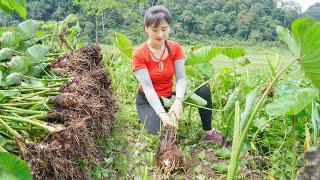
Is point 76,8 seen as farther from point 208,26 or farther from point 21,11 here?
point 21,11

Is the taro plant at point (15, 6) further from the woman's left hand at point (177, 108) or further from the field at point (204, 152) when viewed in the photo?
the woman's left hand at point (177, 108)

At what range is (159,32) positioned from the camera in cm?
303

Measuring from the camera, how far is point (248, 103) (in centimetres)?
228

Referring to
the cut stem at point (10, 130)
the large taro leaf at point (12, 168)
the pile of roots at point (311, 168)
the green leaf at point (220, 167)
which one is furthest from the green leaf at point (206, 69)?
the large taro leaf at point (12, 168)

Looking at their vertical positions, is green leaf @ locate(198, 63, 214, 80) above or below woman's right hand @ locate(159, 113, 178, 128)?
above

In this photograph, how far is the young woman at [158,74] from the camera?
3.02m

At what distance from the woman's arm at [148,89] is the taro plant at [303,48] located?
3.04 feet

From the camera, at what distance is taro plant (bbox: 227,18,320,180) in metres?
1.95

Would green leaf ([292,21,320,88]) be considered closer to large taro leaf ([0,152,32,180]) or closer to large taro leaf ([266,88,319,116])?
large taro leaf ([266,88,319,116])

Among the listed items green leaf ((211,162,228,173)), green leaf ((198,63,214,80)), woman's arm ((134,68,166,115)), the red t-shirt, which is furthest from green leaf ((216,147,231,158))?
green leaf ((198,63,214,80))

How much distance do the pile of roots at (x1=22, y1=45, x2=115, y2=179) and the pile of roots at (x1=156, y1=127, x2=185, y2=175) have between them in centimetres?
35

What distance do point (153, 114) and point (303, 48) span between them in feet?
4.54

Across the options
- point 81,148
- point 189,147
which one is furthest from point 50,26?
point 81,148

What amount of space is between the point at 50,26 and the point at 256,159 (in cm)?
285
